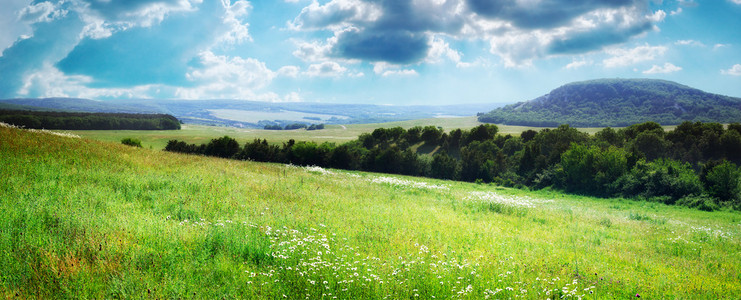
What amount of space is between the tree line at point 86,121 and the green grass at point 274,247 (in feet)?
266

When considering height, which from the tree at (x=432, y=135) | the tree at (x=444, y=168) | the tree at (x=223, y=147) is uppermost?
the tree at (x=432, y=135)

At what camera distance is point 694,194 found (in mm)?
34531

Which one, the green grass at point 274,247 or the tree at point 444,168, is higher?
the green grass at point 274,247

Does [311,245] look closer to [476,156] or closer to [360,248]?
[360,248]

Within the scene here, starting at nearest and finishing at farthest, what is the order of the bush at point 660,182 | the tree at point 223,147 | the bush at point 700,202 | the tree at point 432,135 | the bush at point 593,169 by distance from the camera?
the bush at point 700,202 < the bush at point 660,182 < the bush at point 593,169 < the tree at point 223,147 < the tree at point 432,135

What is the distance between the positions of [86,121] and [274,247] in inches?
4409

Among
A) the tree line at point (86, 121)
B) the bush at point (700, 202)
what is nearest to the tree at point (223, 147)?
the tree line at point (86, 121)

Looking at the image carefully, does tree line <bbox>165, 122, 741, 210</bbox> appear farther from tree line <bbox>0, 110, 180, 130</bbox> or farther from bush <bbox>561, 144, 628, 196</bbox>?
tree line <bbox>0, 110, 180, 130</bbox>

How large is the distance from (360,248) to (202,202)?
6.14 meters

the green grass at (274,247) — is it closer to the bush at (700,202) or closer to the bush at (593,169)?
the bush at (700,202)

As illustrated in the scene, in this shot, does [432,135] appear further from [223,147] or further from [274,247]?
[274,247]

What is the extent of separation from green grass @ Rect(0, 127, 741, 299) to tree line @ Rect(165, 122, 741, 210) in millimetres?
25701

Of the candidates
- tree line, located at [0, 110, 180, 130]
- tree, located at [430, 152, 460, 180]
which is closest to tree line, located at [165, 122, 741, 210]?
tree, located at [430, 152, 460, 180]

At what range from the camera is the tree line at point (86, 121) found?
249 feet
